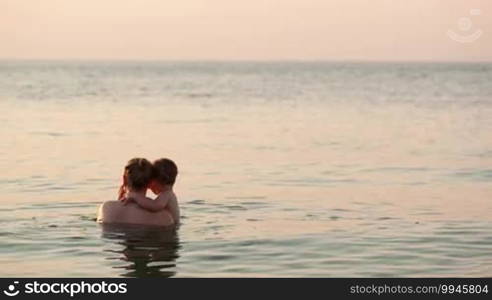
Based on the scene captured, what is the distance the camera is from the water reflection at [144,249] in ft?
38.5

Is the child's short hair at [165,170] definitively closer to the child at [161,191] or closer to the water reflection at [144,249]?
the child at [161,191]

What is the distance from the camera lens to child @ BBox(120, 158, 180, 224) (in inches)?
549

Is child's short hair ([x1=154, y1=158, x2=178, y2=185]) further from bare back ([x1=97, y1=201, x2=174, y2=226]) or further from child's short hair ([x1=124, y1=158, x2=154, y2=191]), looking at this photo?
bare back ([x1=97, y1=201, x2=174, y2=226])

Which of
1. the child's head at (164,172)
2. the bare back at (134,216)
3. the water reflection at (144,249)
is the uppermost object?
the child's head at (164,172)

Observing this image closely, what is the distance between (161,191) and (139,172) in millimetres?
456

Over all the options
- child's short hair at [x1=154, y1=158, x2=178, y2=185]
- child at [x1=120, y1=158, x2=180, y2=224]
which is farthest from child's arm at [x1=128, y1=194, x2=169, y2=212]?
child's short hair at [x1=154, y1=158, x2=178, y2=185]

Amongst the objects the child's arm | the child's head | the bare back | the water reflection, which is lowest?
the water reflection

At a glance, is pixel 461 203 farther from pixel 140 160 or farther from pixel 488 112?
pixel 488 112

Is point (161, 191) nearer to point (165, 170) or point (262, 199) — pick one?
point (165, 170)

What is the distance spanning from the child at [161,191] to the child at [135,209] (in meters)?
0.05

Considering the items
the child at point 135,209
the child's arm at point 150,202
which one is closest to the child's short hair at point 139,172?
the child at point 135,209

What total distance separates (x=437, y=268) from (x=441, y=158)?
40.7 feet

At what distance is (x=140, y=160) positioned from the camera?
1383 centimetres

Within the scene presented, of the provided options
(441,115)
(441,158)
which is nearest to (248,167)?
(441,158)
